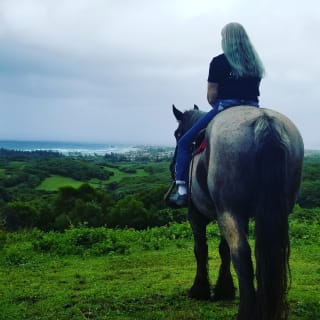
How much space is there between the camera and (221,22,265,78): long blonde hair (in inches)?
213

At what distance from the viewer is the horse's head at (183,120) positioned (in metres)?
6.77

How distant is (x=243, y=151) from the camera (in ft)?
14.9

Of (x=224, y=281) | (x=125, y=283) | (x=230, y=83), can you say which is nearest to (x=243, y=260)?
(x=230, y=83)

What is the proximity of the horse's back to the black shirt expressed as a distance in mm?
603

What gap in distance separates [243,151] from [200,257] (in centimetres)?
257

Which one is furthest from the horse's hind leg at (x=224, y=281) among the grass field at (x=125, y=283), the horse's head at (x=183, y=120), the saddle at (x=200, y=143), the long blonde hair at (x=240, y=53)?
the long blonde hair at (x=240, y=53)

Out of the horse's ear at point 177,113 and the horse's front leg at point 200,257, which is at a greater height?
the horse's ear at point 177,113

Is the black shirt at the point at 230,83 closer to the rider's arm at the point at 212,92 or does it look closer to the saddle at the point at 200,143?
A: the rider's arm at the point at 212,92

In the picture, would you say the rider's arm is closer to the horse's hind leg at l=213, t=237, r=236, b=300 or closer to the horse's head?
the horse's head

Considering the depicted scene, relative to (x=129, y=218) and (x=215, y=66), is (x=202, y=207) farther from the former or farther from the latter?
(x=129, y=218)

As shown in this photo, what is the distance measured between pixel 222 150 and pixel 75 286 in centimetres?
417

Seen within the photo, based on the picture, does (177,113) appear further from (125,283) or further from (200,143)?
(125,283)

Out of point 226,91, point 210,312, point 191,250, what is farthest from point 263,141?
point 191,250

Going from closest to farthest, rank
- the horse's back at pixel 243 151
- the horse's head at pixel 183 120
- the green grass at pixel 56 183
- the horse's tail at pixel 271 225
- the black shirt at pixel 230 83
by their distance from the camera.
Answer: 1. the horse's tail at pixel 271 225
2. the horse's back at pixel 243 151
3. the black shirt at pixel 230 83
4. the horse's head at pixel 183 120
5. the green grass at pixel 56 183
